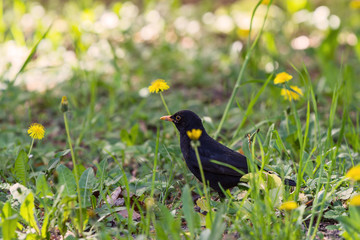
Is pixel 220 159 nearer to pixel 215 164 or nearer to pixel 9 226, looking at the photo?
pixel 215 164

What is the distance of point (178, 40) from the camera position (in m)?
6.30

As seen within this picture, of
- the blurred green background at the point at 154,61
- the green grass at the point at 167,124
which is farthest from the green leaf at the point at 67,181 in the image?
the blurred green background at the point at 154,61

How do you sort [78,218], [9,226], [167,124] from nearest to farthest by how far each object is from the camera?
[9,226] → [78,218] → [167,124]

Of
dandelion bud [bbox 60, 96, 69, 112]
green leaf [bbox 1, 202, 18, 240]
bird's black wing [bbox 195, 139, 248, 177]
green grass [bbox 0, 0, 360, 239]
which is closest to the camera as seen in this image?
green leaf [bbox 1, 202, 18, 240]

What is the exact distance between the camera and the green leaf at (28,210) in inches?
90.4

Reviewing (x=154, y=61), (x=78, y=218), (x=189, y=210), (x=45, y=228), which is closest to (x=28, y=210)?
→ (x=45, y=228)

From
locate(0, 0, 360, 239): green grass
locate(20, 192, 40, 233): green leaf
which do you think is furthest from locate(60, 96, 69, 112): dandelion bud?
locate(20, 192, 40, 233): green leaf

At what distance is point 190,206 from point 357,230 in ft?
2.32

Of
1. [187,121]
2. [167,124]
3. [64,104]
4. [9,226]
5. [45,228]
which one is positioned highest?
[64,104]

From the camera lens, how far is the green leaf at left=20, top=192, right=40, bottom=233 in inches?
90.4

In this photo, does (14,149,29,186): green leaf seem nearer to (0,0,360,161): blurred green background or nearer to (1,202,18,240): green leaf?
(1,202,18,240): green leaf

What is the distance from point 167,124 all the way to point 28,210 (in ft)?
6.15

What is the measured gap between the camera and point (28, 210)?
2316 mm

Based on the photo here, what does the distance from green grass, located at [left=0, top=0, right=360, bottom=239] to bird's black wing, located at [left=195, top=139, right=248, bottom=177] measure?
0.26 ft
